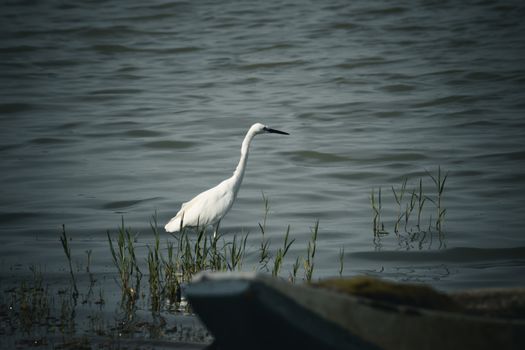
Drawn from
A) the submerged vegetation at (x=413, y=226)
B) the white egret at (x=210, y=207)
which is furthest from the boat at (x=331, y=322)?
the submerged vegetation at (x=413, y=226)

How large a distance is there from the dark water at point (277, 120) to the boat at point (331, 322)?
474 centimetres

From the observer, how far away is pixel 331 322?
3.67 metres

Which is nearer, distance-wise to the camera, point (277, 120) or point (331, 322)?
point (331, 322)

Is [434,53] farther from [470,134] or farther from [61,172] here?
[61,172]

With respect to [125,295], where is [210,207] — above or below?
above

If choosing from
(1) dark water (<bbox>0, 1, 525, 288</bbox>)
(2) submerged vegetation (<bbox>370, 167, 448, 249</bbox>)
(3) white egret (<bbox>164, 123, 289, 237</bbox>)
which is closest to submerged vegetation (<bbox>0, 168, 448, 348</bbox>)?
(3) white egret (<bbox>164, 123, 289, 237</bbox>)

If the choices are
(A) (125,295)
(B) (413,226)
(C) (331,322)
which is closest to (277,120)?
(B) (413,226)

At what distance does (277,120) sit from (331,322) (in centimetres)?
1542

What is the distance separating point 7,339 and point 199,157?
9.73 m

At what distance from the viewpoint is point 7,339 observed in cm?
587

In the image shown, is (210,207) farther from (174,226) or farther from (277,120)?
(277,120)

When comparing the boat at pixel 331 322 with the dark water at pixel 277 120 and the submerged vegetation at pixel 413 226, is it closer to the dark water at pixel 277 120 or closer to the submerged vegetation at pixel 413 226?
the dark water at pixel 277 120

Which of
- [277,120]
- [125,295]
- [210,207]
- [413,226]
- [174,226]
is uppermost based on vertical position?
[277,120]

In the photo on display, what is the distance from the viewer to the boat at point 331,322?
3547 millimetres
